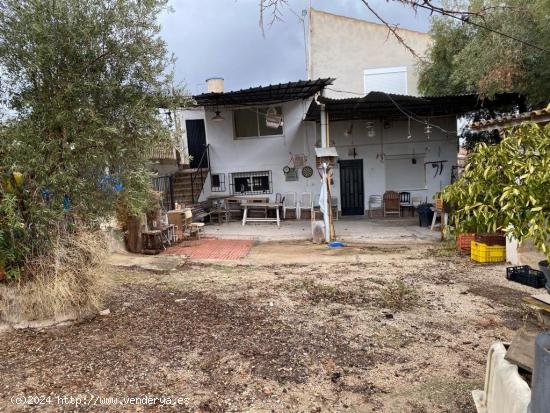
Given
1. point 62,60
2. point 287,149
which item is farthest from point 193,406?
point 287,149

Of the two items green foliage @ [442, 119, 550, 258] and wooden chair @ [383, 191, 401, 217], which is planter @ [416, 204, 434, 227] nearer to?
wooden chair @ [383, 191, 401, 217]

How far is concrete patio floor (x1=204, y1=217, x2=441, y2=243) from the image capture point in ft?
32.5

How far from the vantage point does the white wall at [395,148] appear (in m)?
13.6

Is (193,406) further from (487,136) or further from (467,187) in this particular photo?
(487,136)

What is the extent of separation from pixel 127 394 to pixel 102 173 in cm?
231

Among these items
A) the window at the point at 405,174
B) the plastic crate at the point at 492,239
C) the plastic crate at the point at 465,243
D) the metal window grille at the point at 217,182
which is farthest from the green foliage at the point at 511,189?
the metal window grille at the point at 217,182

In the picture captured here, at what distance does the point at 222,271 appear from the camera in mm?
6508

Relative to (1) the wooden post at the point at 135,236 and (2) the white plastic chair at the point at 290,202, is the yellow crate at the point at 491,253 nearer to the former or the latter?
(1) the wooden post at the point at 135,236

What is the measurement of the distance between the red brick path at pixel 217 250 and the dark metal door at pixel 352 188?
5.56 metres

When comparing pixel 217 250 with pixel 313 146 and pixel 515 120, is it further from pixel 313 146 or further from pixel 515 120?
pixel 313 146

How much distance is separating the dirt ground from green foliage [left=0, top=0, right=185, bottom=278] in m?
1.20

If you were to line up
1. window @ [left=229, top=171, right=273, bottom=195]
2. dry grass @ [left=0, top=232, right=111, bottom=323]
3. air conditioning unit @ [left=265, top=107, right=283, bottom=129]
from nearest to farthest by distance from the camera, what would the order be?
dry grass @ [left=0, top=232, right=111, bottom=323], air conditioning unit @ [left=265, top=107, right=283, bottom=129], window @ [left=229, top=171, right=273, bottom=195]

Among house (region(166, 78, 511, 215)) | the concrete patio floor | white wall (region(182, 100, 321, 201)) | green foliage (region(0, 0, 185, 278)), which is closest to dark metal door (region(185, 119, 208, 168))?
house (region(166, 78, 511, 215))

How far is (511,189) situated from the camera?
1650 mm
